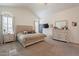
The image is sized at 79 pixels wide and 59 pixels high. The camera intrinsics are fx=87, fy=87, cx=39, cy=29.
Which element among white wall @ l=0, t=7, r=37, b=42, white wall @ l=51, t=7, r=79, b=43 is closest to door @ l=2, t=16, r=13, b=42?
white wall @ l=0, t=7, r=37, b=42

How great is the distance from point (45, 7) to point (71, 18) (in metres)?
0.62

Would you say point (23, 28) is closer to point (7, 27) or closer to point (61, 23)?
point (7, 27)

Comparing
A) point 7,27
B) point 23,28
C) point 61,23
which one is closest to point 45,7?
point 61,23

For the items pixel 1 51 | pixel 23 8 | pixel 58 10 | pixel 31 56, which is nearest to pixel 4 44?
pixel 1 51

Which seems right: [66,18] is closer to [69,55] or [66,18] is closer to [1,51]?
[69,55]

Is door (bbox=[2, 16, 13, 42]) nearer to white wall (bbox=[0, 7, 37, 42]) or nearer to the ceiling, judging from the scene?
white wall (bbox=[0, 7, 37, 42])

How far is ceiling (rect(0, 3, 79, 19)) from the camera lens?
1796 mm

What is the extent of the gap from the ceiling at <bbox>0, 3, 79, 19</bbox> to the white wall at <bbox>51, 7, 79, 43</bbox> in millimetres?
89

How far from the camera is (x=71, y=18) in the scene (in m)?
1.91

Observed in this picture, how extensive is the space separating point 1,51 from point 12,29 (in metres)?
0.50

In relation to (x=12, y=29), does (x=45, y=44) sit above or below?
below

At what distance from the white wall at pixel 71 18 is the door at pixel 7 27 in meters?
0.94

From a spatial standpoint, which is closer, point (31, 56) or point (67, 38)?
point (31, 56)

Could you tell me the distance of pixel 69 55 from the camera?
181 centimetres
